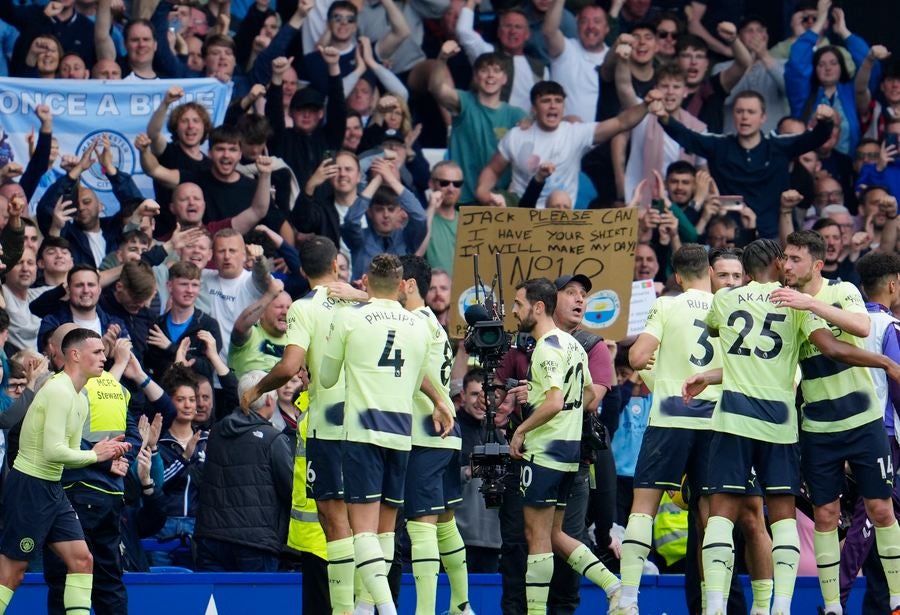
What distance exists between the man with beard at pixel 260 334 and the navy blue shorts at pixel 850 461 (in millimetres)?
4666

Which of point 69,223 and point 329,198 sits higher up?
point 329,198

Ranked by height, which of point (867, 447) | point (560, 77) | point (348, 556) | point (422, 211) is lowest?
point (348, 556)

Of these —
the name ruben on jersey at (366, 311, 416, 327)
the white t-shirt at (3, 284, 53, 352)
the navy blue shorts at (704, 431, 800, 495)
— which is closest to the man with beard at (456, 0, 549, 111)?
the white t-shirt at (3, 284, 53, 352)

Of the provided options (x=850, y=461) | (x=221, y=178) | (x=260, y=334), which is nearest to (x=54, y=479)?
(x=260, y=334)

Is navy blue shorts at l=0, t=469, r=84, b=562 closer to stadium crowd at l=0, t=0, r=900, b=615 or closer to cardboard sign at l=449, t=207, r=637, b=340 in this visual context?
stadium crowd at l=0, t=0, r=900, b=615

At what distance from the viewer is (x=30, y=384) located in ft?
38.8

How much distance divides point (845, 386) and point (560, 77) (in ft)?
25.1

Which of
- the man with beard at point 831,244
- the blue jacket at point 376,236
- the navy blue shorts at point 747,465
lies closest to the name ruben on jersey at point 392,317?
the navy blue shorts at point 747,465

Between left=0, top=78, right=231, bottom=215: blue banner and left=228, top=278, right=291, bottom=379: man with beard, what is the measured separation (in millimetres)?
1969

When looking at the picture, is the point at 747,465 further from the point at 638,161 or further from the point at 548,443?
the point at 638,161

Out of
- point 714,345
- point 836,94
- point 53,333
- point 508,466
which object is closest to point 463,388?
point 508,466

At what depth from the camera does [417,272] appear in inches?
452

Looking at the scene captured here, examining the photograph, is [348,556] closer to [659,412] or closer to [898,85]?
[659,412]

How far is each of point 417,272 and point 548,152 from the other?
5486 mm
